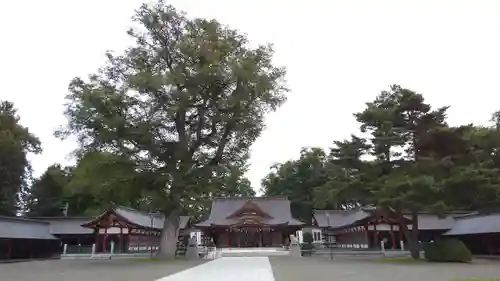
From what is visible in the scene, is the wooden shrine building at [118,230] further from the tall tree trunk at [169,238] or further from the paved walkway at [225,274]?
the paved walkway at [225,274]

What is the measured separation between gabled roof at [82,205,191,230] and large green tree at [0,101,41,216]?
12323 mm

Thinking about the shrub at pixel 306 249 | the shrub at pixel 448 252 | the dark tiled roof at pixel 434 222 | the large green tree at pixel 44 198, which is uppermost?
the large green tree at pixel 44 198

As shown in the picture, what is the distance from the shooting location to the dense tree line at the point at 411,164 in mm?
24844

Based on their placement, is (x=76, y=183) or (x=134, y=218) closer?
(x=76, y=183)

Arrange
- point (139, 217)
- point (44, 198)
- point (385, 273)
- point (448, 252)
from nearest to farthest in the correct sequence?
point (385, 273) < point (448, 252) < point (139, 217) < point (44, 198)

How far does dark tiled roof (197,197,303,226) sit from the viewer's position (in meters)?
52.9

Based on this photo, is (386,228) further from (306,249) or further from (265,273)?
(265,273)

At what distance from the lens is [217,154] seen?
32.4 meters

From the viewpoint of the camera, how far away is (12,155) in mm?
48562

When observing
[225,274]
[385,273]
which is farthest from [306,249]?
[225,274]

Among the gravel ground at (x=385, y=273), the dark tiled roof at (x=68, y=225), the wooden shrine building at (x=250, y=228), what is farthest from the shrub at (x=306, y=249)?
the dark tiled roof at (x=68, y=225)

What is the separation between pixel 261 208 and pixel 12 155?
27.7m

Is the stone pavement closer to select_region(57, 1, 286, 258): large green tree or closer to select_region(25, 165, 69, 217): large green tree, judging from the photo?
select_region(57, 1, 286, 258): large green tree

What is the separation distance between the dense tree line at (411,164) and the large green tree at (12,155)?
33.4 metres
